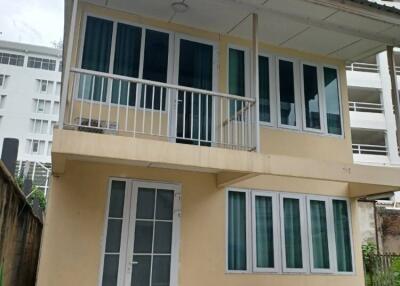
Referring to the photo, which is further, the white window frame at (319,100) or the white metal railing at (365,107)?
the white metal railing at (365,107)

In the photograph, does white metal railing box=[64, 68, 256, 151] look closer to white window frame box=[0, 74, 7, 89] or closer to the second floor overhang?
the second floor overhang

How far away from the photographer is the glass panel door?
6.66 m

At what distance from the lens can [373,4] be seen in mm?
6109

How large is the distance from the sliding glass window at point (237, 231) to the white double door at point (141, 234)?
958 mm

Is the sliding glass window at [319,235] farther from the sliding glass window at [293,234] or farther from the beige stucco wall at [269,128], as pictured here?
the beige stucco wall at [269,128]

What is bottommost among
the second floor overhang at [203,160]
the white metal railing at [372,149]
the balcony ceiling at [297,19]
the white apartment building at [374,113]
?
the second floor overhang at [203,160]

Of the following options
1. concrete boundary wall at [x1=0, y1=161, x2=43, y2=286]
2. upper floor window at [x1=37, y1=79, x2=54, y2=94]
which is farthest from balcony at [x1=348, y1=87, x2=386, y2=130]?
upper floor window at [x1=37, y1=79, x2=54, y2=94]

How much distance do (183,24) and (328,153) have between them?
3674 mm

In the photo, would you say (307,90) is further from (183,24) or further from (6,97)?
(6,97)

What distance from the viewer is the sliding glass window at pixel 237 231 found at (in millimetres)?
6508

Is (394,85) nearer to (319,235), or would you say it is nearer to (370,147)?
(319,235)

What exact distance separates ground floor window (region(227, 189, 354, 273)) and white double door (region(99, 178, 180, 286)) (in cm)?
104

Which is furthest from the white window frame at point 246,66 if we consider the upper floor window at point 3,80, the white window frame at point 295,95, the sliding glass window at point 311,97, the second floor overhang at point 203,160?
the upper floor window at point 3,80

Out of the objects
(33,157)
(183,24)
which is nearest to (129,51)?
(183,24)
